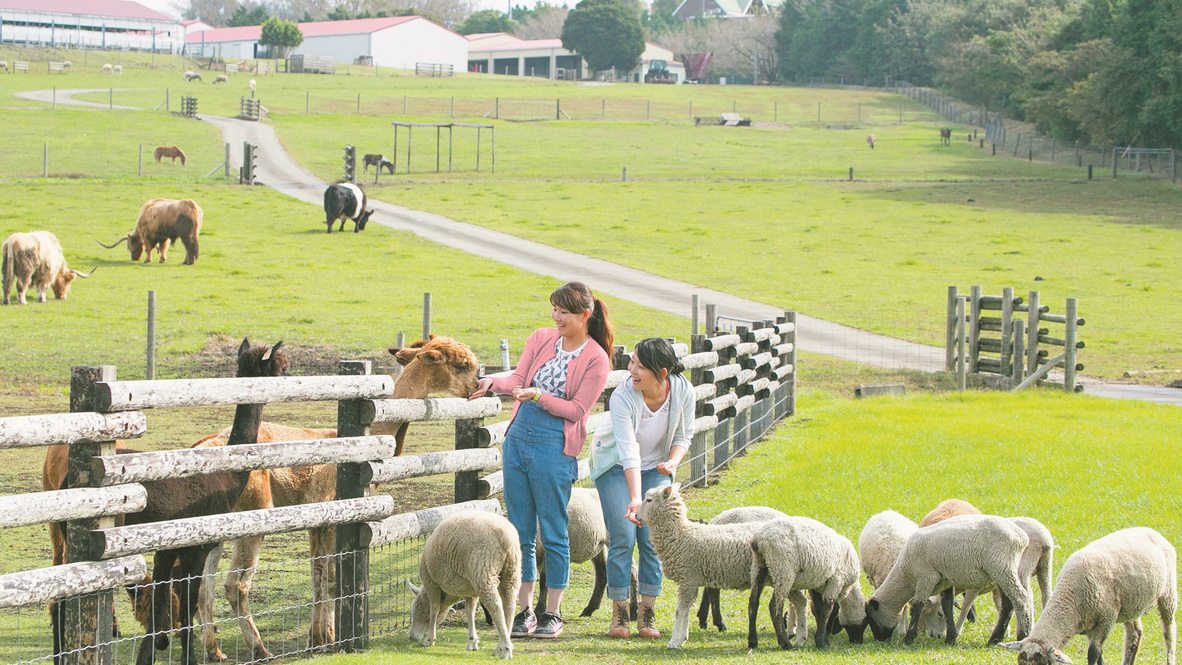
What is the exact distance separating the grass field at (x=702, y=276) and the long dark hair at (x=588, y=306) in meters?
1.75

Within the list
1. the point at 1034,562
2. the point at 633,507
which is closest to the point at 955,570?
the point at 1034,562

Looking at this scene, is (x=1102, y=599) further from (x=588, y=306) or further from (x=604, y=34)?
(x=604, y=34)

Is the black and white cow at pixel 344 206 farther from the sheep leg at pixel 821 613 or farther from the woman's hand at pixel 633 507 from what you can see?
the sheep leg at pixel 821 613

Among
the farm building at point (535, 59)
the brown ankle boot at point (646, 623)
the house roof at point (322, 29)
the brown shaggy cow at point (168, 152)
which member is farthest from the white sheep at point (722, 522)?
the farm building at point (535, 59)

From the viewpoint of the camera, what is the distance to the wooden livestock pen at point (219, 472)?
513 centimetres

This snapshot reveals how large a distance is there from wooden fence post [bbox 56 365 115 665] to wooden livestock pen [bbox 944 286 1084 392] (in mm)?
17179

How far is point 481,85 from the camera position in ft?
304

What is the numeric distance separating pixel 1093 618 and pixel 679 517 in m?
2.23

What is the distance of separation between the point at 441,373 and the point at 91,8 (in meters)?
125

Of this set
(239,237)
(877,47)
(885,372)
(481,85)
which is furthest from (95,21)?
(885,372)

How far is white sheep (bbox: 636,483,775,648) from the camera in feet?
21.9

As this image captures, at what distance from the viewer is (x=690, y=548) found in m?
6.68

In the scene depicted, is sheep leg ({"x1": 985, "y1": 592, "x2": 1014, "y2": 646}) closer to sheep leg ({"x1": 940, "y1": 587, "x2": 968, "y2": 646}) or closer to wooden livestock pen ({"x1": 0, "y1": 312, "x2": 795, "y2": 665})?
sheep leg ({"x1": 940, "y1": 587, "x2": 968, "y2": 646})

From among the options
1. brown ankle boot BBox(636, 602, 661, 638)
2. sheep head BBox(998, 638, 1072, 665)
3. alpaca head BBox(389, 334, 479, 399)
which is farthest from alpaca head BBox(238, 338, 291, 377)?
sheep head BBox(998, 638, 1072, 665)
